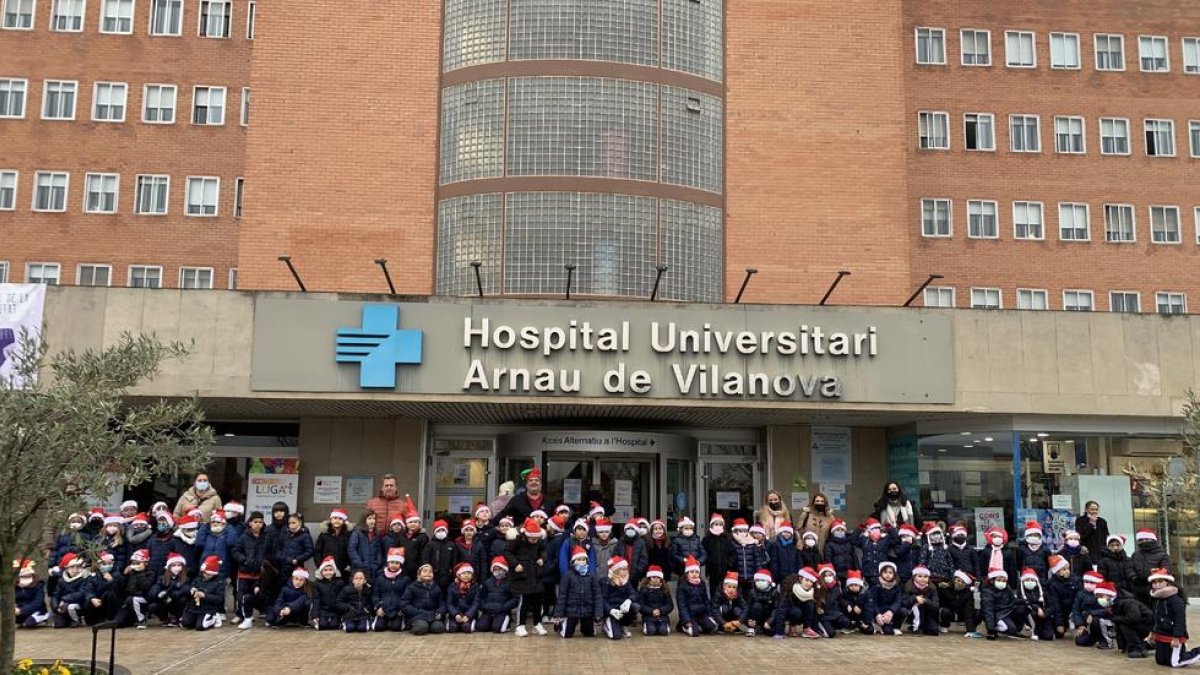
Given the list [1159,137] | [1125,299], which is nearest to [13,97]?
[1125,299]

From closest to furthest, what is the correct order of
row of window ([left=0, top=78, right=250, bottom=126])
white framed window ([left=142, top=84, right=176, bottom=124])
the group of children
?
the group of children < row of window ([left=0, top=78, right=250, bottom=126]) < white framed window ([left=142, top=84, right=176, bottom=124])

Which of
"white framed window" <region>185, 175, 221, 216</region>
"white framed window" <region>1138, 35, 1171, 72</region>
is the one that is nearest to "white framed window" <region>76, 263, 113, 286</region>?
"white framed window" <region>185, 175, 221, 216</region>

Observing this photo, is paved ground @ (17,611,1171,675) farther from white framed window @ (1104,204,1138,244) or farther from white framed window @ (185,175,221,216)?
white framed window @ (1104,204,1138,244)

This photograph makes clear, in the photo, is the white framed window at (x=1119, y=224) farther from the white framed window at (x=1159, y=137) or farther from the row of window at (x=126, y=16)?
the row of window at (x=126, y=16)

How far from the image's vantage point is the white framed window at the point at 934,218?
34.4m

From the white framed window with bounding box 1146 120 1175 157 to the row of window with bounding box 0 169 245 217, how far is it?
3032cm

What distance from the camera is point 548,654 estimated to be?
41.2ft

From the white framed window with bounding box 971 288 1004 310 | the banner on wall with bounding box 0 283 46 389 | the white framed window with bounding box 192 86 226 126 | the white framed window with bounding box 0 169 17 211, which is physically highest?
the white framed window with bounding box 192 86 226 126

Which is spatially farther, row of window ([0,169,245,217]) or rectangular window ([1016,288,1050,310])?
rectangular window ([1016,288,1050,310])

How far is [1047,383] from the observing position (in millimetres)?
18531

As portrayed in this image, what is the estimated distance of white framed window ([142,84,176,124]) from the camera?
32656 mm

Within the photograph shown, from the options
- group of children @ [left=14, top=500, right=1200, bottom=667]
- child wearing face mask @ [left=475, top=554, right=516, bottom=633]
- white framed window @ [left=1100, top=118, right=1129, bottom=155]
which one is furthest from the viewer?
white framed window @ [left=1100, top=118, right=1129, bottom=155]

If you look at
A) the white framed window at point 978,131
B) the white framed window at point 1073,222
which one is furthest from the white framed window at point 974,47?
the white framed window at point 1073,222

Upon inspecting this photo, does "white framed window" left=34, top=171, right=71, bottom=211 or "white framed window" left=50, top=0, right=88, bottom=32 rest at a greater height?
"white framed window" left=50, top=0, right=88, bottom=32
